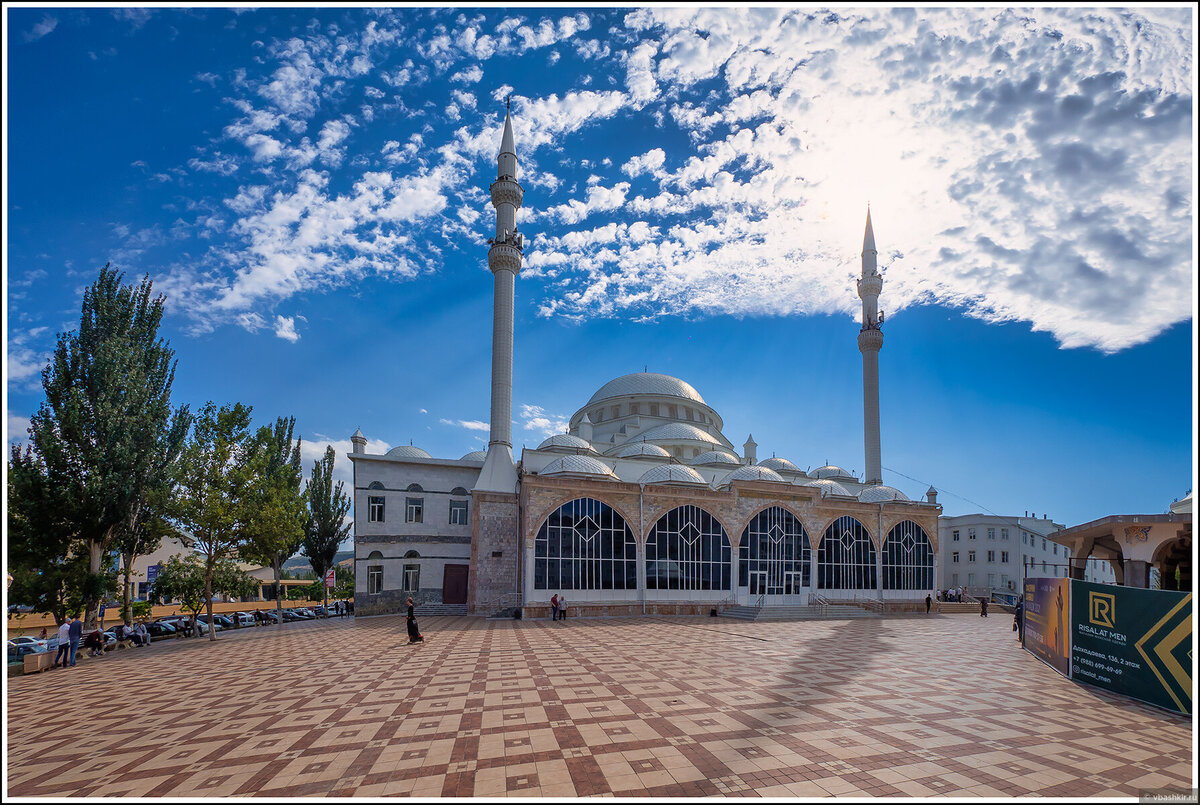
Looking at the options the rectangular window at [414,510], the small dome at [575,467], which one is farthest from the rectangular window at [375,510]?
the small dome at [575,467]

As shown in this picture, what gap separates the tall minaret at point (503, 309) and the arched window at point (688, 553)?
7.77m

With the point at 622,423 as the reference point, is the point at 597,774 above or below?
below

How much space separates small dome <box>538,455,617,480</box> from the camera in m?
27.6

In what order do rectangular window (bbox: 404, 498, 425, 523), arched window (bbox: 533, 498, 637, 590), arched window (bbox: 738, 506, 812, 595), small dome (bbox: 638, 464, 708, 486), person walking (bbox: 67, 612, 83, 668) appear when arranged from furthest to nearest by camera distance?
rectangular window (bbox: 404, 498, 425, 523) < arched window (bbox: 738, 506, 812, 595) < small dome (bbox: 638, 464, 708, 486) < arched window (bbox: 533, 498, 637, 590) < person walking (bbox: 67, 612, 83, 668)

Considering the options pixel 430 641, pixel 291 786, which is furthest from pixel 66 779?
pixel 430 641

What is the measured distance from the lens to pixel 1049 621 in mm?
14406

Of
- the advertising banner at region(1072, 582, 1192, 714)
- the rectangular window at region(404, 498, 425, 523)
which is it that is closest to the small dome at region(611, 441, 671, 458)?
the rectangular window at region(404, 498, 425, 523)

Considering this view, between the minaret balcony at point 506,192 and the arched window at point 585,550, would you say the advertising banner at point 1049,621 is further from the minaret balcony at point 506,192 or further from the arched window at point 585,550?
the minaret balcony at point 506,192

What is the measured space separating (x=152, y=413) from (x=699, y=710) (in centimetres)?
2002

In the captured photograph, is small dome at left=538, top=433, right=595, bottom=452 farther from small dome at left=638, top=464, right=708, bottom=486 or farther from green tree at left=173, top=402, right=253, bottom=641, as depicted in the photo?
green tree at left=173, top=402, right=253, bottom=641

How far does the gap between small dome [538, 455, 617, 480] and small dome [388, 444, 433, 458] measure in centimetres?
909

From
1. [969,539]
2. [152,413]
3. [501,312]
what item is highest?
[501,312]

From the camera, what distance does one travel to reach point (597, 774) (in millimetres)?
6750

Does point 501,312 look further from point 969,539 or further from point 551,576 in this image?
point 969,539
